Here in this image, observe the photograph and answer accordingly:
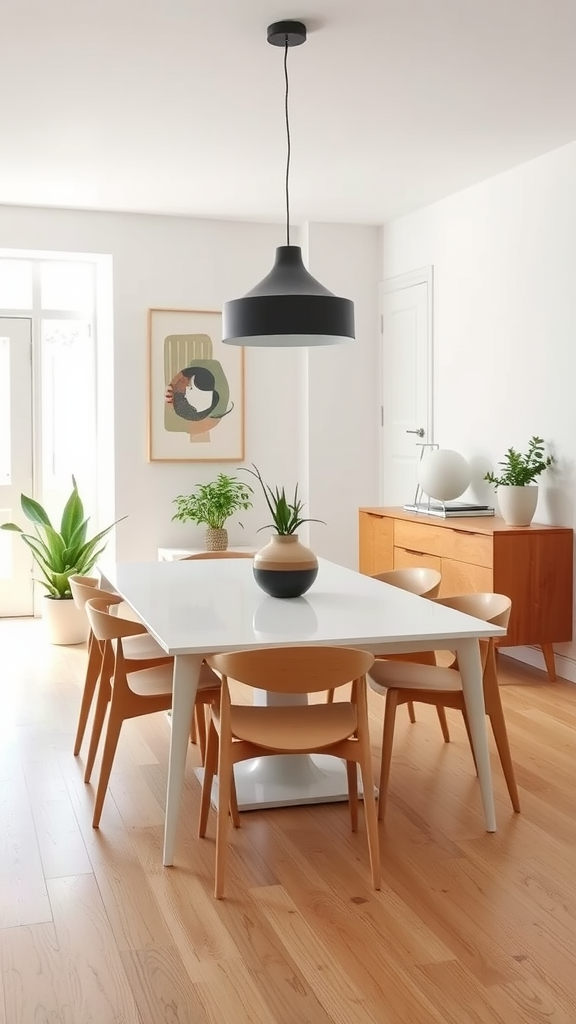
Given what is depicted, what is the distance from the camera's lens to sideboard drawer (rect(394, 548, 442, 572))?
580cm

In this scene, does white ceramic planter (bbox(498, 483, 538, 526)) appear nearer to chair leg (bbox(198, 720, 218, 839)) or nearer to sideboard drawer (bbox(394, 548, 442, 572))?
sideboard drawer (bbox(394, 548, 442, 572))

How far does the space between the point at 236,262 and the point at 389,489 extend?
1936 millimetres

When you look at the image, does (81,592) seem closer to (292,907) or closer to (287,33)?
(292,907)

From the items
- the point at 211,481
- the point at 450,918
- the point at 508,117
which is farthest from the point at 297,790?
the point at 211,481

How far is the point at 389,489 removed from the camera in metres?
7.45

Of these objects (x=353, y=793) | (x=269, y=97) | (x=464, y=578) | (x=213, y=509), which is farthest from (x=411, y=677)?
(x=213, y=509)

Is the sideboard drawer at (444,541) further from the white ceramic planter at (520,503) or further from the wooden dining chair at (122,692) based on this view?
the wooden dining chair at (122,692)

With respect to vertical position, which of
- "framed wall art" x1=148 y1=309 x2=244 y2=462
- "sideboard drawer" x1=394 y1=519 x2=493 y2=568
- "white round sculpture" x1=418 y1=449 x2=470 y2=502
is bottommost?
"sideboard drawer" x1=394 y1=519 x2=493 y2=568

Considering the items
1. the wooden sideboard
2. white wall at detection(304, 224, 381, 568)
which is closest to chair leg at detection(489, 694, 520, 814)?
the wooden sideboard

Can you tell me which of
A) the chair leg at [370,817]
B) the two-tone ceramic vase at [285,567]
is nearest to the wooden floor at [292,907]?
the chair leg at [370,817]

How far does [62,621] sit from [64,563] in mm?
370

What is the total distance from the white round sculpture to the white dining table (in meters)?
1.83

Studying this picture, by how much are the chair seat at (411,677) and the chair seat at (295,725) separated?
395 millimetres

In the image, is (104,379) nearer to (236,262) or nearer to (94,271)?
(94,271)
